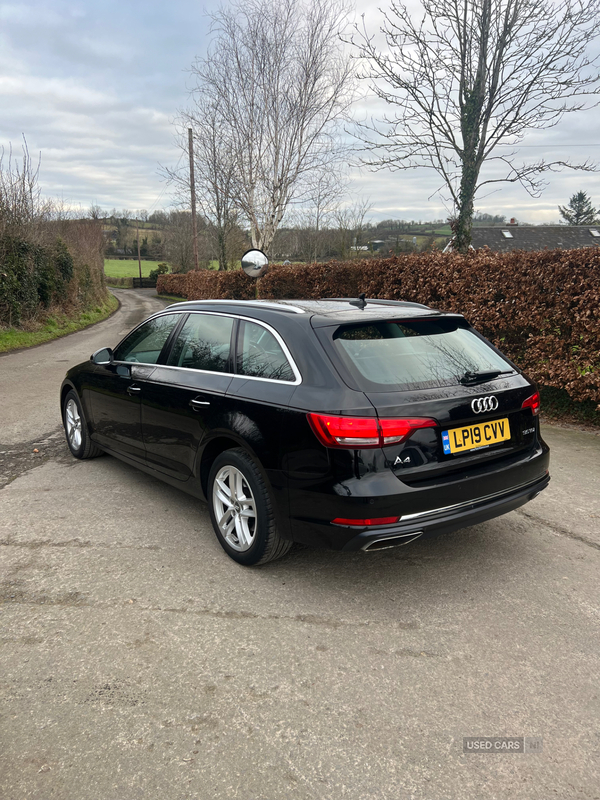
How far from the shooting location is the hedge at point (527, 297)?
6.62 m

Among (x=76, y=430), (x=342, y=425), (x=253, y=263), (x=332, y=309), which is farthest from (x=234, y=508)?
(x=253, y=263)

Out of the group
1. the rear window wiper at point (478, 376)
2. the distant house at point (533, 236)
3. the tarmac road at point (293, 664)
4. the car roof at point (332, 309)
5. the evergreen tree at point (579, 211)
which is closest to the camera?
the tarmac road at point (293, 664)

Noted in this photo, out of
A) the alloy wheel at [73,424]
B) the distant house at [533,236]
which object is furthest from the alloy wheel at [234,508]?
the distant house at [533,236]

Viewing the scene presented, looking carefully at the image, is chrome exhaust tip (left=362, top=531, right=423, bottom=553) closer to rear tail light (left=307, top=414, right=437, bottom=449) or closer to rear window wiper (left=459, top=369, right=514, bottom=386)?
rear tail light (left=307, top=414, right=437, bottom=449)

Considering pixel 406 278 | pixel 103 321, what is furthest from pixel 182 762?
pixel 103 321

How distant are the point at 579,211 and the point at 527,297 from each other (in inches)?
2876

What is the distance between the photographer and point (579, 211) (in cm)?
7012

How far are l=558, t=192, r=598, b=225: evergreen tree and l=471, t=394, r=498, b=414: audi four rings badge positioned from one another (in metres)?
73.3

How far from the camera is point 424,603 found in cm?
316

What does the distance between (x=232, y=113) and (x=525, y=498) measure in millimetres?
22047

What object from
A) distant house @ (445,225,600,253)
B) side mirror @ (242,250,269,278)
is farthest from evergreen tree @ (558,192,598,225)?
side mirror @ (242,250,269,278)

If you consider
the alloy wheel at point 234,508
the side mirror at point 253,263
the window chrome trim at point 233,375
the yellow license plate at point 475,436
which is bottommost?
the alloy wheel at point 234,508

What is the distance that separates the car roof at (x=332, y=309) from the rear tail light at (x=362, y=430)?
2.31 ft

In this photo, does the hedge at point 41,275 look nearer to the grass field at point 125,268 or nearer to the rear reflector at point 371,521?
the rear reflector at point 371,521
